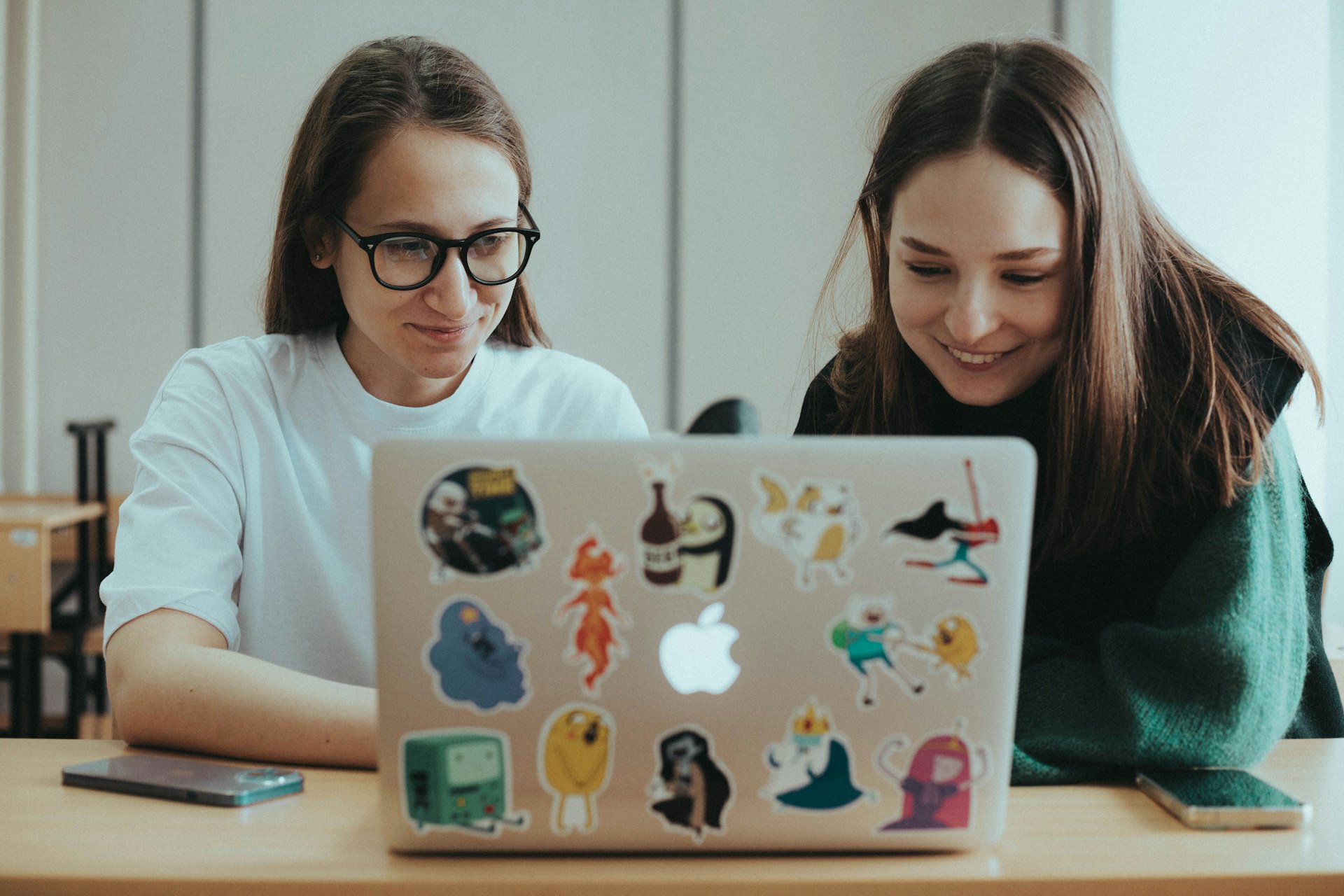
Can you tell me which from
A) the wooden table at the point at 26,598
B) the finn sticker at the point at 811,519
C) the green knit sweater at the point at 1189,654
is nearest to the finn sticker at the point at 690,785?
the finn sticker at the point at 811,519

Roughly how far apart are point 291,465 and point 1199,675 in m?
0.95

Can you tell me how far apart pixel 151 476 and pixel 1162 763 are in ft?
3.17

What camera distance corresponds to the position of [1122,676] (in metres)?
0.88

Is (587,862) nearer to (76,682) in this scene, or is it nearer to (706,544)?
(706,544)

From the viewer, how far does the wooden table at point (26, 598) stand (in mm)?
2941

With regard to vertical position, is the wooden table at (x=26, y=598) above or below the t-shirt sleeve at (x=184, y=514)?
below

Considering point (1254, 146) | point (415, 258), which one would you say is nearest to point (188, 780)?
point (415, 258)

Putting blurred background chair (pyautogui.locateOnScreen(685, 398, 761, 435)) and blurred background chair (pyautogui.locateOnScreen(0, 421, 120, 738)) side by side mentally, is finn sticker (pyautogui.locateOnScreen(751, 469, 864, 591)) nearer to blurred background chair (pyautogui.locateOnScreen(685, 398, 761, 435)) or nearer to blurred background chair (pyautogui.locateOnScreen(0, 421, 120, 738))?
blurred background chair (pyautogui.locateOnScreen(685, 398, 761, 435))

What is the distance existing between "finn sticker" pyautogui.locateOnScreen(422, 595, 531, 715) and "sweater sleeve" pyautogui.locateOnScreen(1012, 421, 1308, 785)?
0.40 m

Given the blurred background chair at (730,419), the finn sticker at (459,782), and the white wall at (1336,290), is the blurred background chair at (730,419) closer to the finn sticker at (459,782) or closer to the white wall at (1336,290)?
the white wall at (1336,290)

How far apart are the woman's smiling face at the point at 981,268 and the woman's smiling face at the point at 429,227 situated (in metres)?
0.43

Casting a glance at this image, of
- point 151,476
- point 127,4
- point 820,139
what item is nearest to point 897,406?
point 151,476

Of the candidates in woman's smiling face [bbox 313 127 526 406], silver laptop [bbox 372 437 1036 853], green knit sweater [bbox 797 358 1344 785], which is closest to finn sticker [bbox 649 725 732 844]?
silver laptop [bbox 372 437 1036 853]

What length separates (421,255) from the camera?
123cm
